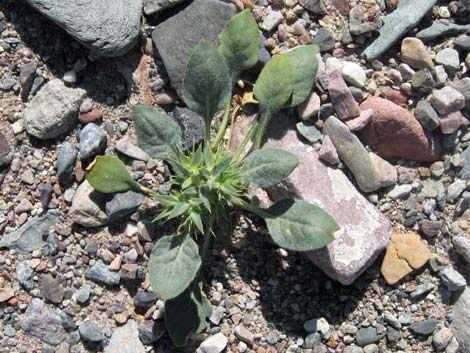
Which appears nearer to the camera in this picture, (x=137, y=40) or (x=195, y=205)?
(x=195, y=205)

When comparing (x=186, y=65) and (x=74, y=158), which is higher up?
(x=186, y=65)

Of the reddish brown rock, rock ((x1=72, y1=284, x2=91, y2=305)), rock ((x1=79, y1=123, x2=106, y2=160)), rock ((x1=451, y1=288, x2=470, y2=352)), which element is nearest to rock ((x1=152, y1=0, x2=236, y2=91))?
rock ((x1=79, y1=123, x2=106, y2=160))

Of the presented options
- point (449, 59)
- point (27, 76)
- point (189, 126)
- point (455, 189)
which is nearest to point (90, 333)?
point (189, 126)

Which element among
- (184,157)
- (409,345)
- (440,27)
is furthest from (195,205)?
(440,27)

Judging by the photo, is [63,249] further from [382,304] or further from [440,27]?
[440,27]

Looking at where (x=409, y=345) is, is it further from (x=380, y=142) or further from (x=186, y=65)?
(x=186, y=65)

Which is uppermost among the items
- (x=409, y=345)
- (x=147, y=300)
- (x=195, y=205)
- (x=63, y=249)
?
(x=195, y=205)

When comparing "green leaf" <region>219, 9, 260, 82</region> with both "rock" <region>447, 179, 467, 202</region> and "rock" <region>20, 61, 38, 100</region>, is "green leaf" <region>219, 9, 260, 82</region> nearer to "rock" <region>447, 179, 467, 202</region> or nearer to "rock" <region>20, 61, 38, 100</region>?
"rock" <region>20, 61, 38, 100</region>

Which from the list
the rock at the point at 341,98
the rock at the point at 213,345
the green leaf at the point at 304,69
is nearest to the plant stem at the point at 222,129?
the green leaf at the point at 304,69
